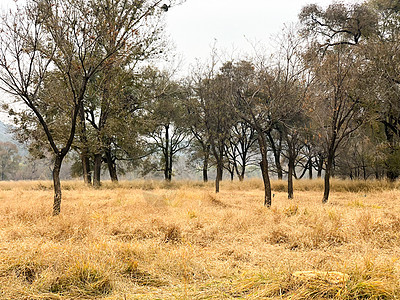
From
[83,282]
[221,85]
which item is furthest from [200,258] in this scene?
[221,85]

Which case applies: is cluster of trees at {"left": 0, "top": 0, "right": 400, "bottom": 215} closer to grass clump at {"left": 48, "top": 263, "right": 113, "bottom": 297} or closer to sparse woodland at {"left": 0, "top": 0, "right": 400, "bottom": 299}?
sparse woodland at {"left": 0, "top": 0, "right": 400, "bottom": 299}

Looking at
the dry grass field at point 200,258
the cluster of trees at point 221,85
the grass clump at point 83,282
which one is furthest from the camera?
the cluster of trees at point 221,85

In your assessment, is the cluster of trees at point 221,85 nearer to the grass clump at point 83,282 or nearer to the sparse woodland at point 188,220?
the sparse woodland at point 188,220

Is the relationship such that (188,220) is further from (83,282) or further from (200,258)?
(83,282)

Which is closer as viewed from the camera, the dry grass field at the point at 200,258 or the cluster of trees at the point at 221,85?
the dry grass field at the point at 200,258

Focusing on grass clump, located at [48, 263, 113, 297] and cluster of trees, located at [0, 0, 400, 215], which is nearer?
grass clump, located at [48, 263, 113, 297]

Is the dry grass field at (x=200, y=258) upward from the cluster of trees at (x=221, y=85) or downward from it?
downward

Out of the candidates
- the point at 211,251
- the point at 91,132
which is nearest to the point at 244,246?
the point at 211,251

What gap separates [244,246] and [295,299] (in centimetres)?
198

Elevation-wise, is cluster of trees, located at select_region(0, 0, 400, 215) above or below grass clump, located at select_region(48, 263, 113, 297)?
above

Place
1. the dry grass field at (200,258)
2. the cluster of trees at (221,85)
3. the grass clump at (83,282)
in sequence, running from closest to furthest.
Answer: the dry grass field at (200,258) → the grass clump at (83,282) → the cluster of trees at (221,85)

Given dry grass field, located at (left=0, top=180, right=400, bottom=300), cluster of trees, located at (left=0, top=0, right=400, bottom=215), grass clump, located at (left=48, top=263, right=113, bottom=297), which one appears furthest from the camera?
cluster of trees, located at (left=0, top=0, right=400, bottom=215)

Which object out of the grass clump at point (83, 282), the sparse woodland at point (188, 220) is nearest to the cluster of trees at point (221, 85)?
the sparse woodland at point (188, 220)

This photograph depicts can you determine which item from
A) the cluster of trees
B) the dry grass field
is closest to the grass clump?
the dry grass field
